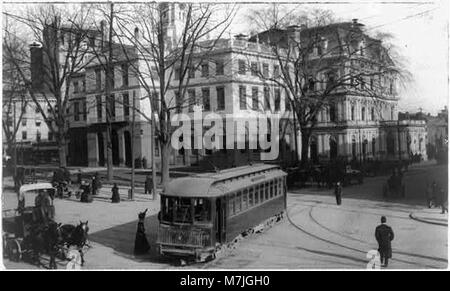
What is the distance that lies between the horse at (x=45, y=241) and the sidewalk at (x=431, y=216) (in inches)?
534

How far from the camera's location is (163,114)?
2750 cm

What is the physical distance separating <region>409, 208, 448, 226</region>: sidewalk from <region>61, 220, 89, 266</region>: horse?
505 inches

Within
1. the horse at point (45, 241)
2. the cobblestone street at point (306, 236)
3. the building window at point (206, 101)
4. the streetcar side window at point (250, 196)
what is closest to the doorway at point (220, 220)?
the cobblestone street at point (306, 236)

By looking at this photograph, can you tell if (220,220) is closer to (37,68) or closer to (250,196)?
(250,196)

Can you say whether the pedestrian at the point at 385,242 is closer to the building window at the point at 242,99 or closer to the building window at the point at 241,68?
the building window at the point at 241,68

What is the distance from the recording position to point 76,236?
14.4m

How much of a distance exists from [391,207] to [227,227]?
12.0 metres

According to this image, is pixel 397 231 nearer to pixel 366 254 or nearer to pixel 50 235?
pixel 366 254

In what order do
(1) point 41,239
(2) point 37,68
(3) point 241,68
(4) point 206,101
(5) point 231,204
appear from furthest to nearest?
(4) point 206,101 < (3) point 241,68 < (2) point 37,68 < (5) point 231,204 < (1) point 41,239

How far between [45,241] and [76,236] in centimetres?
84

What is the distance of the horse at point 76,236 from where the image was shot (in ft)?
46.9

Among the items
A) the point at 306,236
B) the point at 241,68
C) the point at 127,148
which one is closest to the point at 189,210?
the point at 306,236

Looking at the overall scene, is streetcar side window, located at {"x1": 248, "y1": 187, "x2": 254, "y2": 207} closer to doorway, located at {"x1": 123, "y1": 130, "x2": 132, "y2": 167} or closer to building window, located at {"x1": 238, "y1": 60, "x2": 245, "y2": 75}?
building window, located at {"x1": 238, "y1": 60, "x2": 245, "y2": 75}
